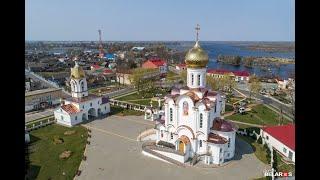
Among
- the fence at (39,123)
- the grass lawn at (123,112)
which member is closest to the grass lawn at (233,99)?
the grass lawn at (123,112)

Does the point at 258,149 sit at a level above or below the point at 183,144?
below

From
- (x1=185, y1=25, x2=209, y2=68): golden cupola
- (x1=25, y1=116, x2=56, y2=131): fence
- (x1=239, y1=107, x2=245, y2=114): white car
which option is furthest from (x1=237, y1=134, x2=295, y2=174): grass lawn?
(x1=25, y1=116, x2=56, y2=131): fence

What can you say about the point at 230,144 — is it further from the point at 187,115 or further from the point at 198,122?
the point at 187,115

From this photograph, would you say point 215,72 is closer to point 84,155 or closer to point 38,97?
point 38,97

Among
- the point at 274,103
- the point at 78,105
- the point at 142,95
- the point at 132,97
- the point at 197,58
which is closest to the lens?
the point at 197,58

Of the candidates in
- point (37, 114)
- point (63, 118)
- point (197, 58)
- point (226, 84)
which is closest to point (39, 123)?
point (63, 118)

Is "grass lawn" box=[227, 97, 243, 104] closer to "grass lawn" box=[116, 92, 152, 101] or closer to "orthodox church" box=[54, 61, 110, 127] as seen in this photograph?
"grass lawn" box=[116, 92, 152, 101]

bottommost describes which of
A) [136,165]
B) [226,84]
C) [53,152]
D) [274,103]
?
[136,165]
